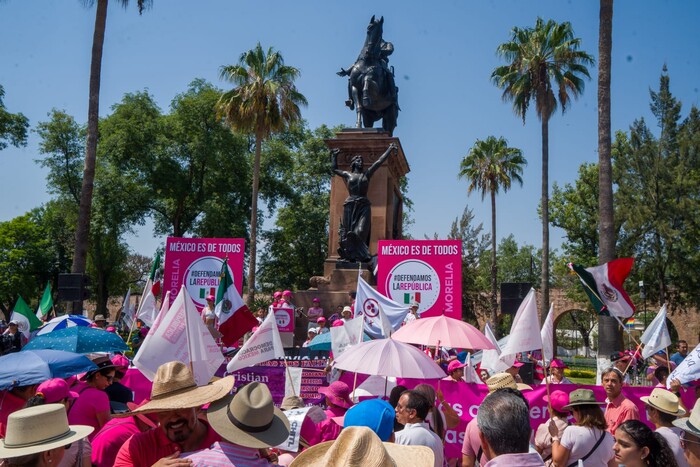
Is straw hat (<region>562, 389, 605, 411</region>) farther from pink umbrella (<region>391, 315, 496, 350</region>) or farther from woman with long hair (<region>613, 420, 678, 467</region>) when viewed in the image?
pink umbrella (<region>391, 315, 496, 350</region>)

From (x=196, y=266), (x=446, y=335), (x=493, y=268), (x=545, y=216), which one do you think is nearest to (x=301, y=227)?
(x=493, y=268)

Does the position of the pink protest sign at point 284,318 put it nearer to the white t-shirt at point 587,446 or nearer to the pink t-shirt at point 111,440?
the white t-shirt at point 587,446

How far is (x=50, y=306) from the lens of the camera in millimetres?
15867

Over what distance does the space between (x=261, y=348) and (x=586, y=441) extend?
376 cm

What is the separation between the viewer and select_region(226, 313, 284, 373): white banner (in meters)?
7.30

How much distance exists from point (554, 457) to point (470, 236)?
129ft

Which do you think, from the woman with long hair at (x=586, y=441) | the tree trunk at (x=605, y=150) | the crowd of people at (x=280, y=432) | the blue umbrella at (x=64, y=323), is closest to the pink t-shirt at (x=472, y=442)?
the crowd of people at (x=280, y=432)

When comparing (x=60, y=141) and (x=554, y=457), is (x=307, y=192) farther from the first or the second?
(x=554, y=457)

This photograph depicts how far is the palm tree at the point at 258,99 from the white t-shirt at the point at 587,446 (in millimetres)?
22970

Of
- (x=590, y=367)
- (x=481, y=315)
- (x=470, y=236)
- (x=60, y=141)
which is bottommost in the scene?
(x=590, y=367)

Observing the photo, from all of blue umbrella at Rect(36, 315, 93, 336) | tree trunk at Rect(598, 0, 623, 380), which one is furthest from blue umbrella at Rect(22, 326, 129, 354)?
tree trunk at Rect(598, 0, 623, 380)

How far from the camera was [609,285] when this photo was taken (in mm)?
10578

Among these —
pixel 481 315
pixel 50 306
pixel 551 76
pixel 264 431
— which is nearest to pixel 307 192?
pixel 481 315

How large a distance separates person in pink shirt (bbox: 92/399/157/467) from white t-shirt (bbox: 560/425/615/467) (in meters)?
2.78
